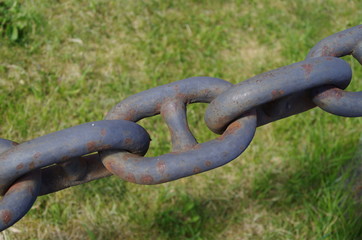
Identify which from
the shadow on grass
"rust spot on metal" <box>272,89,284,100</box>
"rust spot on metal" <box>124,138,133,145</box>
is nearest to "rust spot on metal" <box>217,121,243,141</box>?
"rust spot on metal" <box>272,89,284,100</box>

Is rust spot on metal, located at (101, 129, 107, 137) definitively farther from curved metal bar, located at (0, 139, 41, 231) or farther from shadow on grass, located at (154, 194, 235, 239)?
shadow on grass, located at (154, 194, 235, 239)

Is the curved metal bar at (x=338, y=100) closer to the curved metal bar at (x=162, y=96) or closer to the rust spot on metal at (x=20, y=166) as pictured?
the curved metal bar at (x=162, y=96)

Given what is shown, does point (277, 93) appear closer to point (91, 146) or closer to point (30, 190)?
point (91, 146)

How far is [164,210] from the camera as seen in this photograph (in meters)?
2.37

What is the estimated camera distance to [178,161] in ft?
3.24

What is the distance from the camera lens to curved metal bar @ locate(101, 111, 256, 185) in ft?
3.24

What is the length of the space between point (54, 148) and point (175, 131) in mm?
296

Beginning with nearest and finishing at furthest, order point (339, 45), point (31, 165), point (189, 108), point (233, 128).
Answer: point (31, 165)
point (233, 128)
point (339, 45)
point (189, 108)

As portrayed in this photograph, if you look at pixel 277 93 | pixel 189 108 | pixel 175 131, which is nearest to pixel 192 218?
pixel 189 108

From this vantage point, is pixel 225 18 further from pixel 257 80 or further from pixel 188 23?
pixel 257 80

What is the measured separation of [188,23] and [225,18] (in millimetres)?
282

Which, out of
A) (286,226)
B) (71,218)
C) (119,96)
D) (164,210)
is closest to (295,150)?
(286,226)

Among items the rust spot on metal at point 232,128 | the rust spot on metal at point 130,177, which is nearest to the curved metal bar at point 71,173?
the rust spot on metal at point 130,177

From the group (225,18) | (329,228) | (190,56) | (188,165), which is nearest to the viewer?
(188,165)
